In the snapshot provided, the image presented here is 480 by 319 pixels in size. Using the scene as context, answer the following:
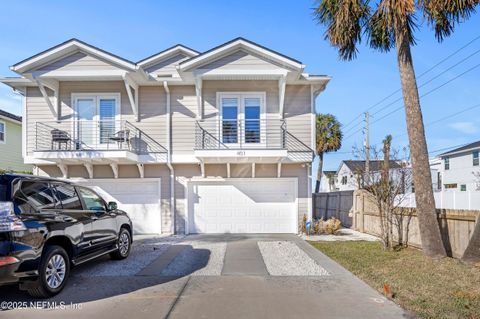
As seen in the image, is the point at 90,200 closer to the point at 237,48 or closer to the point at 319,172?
the point at 237,48

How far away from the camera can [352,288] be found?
5.62 metres

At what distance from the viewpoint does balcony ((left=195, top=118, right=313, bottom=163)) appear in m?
11.6

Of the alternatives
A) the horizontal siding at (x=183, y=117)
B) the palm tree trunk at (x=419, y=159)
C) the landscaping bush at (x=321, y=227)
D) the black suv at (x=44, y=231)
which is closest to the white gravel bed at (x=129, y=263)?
the black suv at (x=44, y=231)

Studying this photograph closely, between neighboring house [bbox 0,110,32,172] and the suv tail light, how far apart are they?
17.2 metres

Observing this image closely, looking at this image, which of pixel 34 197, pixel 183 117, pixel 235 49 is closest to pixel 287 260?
pixel 34 197

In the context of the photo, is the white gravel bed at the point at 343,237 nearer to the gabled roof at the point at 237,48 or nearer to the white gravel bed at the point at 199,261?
the white gravel bed at the point at 199,261

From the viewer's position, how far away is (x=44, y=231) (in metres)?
5.02

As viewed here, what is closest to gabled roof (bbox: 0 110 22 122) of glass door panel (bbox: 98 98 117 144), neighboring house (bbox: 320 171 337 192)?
glass door panel (bbox: 98 98 117 144)

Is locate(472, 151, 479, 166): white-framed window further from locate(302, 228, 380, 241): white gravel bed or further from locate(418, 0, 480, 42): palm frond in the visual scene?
locate(418, 0, 480, 42): palm frond

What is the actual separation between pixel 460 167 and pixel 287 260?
27.2m

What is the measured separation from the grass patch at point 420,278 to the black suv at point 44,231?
5.25 meters

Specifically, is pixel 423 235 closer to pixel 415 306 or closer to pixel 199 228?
pixel 415 306

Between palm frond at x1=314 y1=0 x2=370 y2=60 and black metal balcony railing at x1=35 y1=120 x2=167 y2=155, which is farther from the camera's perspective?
black metal balcony railing at x1=35 y1=120 x2=167 y2=155

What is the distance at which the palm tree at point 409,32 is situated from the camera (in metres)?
7.61
